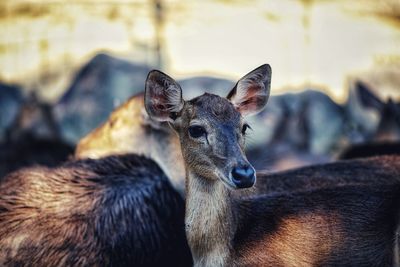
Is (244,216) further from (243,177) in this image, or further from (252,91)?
(252,91)

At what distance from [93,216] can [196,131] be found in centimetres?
140

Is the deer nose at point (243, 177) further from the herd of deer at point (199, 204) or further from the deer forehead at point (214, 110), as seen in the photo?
the deer forehead at point (214, 110)

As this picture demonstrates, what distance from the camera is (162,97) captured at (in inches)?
189

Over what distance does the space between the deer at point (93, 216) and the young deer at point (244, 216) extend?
98 cm

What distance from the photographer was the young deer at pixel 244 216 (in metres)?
4.50

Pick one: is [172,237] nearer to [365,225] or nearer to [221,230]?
[221,230]

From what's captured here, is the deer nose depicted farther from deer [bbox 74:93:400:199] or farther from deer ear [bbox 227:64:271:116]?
deer [bbox 74:93:400:199]

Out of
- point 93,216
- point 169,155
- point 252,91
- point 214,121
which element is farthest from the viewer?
point 169,155

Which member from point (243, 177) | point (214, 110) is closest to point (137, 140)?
point (214, 110)

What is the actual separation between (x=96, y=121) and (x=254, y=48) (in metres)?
2.73

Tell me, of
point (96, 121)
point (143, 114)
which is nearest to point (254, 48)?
point (96, 121)

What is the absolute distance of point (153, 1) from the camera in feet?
37.8

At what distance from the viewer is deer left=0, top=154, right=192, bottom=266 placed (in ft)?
17.2

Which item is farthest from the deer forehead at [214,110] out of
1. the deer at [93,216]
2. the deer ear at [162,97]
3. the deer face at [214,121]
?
the deer at [93,216]
